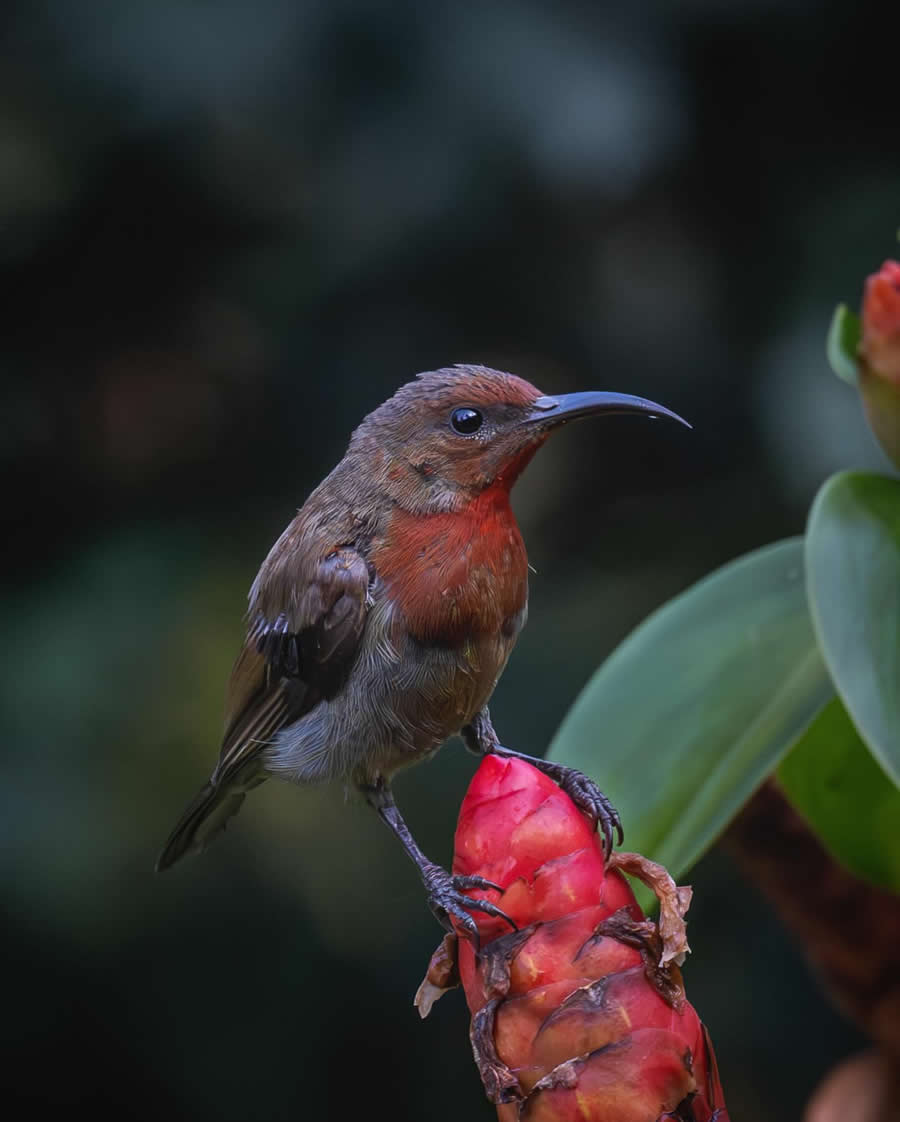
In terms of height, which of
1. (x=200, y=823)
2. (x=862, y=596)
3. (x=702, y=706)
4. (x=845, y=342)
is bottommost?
(x=200, y=823)

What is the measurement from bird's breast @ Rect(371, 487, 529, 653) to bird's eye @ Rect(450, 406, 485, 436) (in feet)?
0.18

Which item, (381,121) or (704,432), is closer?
(381,121)

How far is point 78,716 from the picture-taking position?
86.7 inches

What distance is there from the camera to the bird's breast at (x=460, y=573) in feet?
3.86

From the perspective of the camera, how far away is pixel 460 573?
3.86ft

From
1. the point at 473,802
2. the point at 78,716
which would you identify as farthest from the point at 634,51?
the point at 473,802

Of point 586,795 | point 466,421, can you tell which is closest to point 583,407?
point 466,421

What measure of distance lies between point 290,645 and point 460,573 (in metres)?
0.23

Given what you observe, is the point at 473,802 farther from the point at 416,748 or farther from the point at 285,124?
the point at 285,124

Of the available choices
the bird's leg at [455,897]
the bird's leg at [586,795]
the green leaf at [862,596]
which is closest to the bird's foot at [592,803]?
the bird's leg at [586,795]

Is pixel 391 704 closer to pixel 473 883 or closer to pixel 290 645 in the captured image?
pixel 290 645

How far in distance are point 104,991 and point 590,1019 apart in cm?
167

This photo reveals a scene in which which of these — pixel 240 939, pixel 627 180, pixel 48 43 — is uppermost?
pixel 627 180

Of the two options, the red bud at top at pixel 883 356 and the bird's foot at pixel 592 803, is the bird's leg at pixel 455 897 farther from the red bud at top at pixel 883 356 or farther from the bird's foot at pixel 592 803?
the red bud at top at pixel 883 356
